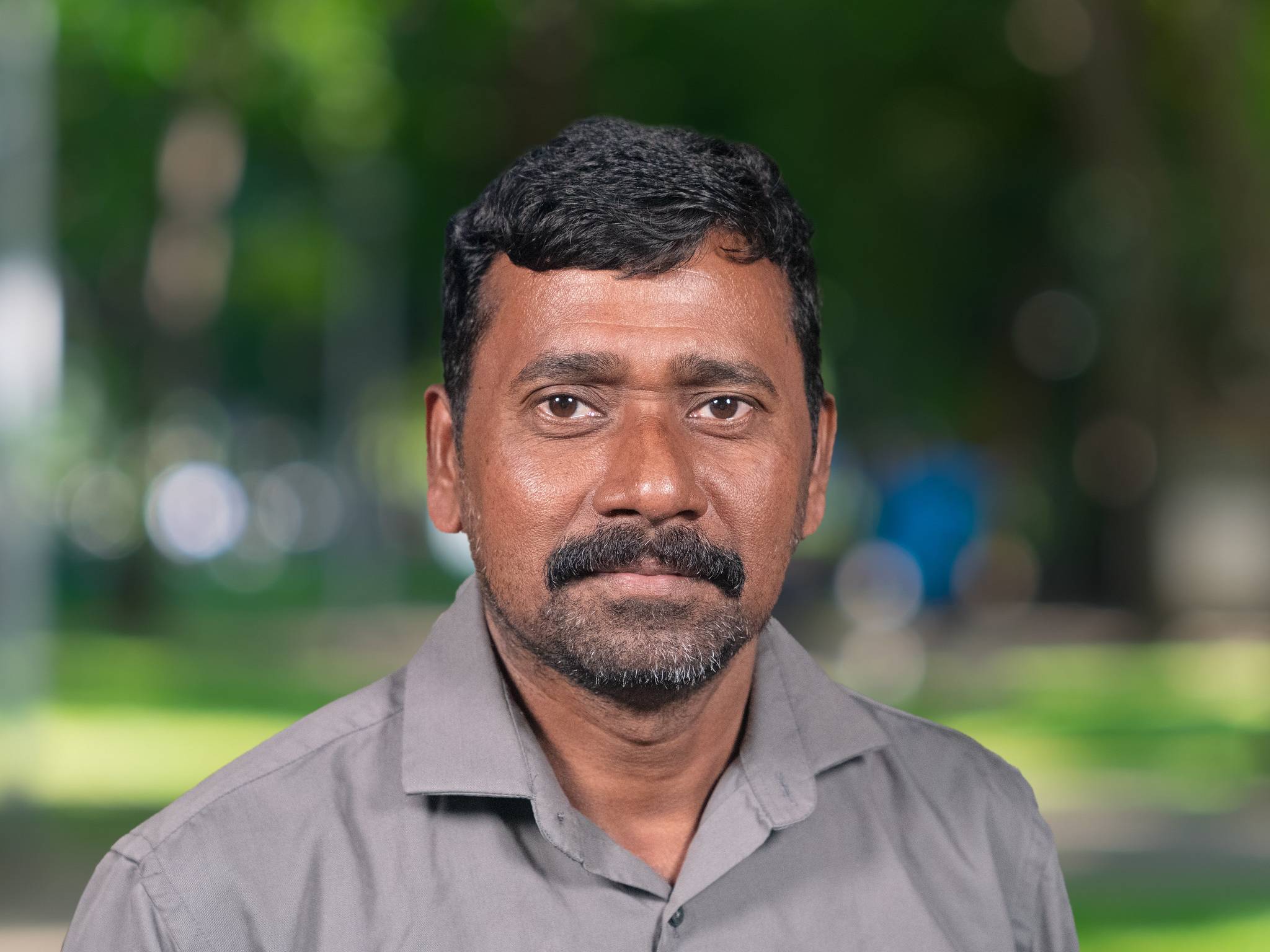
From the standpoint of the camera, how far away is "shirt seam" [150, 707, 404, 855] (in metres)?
2.73

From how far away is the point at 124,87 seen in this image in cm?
2773

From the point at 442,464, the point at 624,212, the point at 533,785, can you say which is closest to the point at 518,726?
the point at 533,785

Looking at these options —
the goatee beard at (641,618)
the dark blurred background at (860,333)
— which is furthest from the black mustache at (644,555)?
the dark blurred background at (860,333)

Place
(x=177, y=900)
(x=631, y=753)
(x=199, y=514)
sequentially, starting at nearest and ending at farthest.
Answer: (x=177, y=900) → (x=631, y=753) → (x=199, y=514)

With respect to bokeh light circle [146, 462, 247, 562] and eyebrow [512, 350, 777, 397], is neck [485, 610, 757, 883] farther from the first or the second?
bokeh light circle [146, 462, 247, 562]

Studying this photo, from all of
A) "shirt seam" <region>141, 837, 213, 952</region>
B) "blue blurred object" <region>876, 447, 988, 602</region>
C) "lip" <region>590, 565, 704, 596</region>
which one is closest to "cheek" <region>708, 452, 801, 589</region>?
"lip" <region>590, 565, 704, 596</region>

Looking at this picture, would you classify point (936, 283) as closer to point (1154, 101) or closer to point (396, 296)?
point (1154, 101)

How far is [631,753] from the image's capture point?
3059 mm

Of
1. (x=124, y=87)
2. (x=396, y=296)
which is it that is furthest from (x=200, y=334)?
(x=396, y=296)

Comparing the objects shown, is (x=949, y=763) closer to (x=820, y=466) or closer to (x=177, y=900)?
(x=820, y=466)

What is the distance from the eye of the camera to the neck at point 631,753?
119 inches

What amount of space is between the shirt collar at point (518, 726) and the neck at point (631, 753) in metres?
0.06

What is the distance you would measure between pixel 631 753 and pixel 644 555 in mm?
344

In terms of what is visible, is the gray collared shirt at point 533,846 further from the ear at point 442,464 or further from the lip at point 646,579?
the lip at point 646,579
